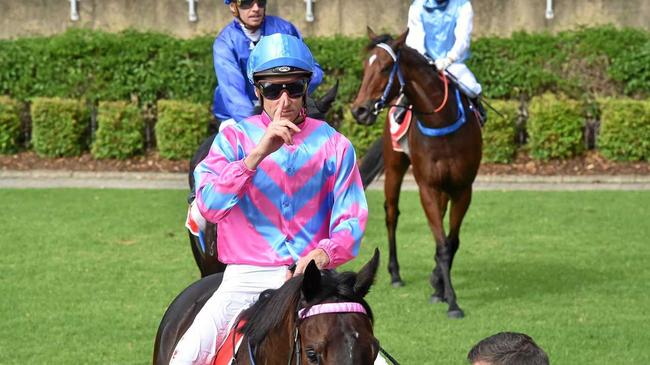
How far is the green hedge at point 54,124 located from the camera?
1775 centimetres

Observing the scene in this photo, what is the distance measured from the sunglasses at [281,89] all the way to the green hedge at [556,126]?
13.0 metres

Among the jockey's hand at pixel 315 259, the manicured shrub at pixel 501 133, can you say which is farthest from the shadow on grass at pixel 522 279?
the jockey's hand at pixel 315 259

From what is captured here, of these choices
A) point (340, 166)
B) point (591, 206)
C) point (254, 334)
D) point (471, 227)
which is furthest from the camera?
point (591, 206)

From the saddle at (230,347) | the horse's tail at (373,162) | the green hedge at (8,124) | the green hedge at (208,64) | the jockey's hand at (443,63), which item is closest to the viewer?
the saddle at (230,347)

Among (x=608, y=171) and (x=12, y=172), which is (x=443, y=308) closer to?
(x=608, y=171)

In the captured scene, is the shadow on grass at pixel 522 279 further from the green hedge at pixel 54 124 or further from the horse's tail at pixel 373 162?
the green hedge at pixel 54 124

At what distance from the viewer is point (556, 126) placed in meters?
16.9

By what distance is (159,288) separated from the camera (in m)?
10.1

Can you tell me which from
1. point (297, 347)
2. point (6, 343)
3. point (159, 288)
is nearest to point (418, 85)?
point (159, 288)

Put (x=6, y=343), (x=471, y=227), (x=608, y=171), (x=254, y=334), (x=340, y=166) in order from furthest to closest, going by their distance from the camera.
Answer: (x=608, y=171) < (x=471, y=227) < (x=6, y=343) < (x=340, y=166) < (x=254, y=334)

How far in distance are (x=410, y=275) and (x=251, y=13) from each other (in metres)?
4.12

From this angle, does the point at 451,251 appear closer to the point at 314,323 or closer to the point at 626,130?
the point at 314,323

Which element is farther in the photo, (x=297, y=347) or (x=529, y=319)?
(x=529, y=319)

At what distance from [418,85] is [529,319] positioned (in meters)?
2.02
